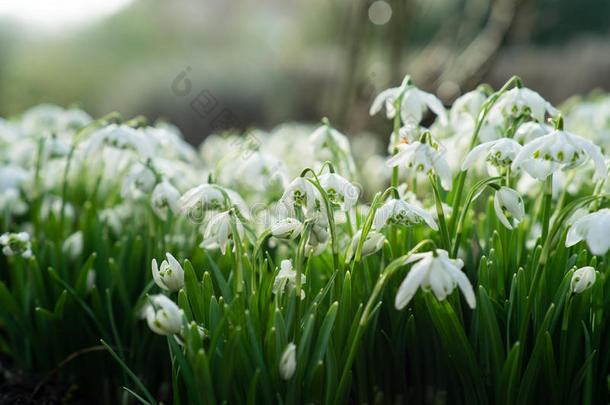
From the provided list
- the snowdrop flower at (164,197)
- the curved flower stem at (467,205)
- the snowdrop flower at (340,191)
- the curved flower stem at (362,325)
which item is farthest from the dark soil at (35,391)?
the curved flower stem at (467,205)

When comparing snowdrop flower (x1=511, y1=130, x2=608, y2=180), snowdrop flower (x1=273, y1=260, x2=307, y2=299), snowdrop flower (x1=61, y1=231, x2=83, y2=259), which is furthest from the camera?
snowdrop flower (x1=61, y1=231, x2=83, y2=259)

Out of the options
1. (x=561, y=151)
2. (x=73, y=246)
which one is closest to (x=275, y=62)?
(x=73, y=246)

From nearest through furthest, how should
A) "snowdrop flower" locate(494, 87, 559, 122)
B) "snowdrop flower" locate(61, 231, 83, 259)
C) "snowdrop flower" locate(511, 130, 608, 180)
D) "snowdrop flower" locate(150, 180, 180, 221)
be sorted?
"snowdrop flower" locate(511, 130, 608, 180) < "snowdrop flower" locate(494, 87, 559, 122) < "snowdrop flower" locate(150, 180, 180, 221) < "snowdrop flower" locate(61, 231, 83, 259)

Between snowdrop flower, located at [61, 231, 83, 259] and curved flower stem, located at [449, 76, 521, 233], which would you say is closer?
curved flower stem, located at [449, 76, 521, 233]

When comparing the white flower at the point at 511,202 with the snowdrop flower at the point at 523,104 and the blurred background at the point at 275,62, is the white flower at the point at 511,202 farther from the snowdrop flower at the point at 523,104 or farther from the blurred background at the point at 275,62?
the blurred background at the point at 275,62

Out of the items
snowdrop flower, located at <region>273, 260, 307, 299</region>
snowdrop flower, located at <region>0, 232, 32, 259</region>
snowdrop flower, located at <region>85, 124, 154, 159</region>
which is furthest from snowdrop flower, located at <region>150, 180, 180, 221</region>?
snowdrop flower, located at <region>273, 260, 307, 299</region>

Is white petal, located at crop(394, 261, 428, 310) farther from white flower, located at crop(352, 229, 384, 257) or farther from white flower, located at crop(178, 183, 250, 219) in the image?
white flower, located at crop(178, 183, 250, 219)

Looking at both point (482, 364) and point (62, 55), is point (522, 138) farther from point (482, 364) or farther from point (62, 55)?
point (62, 55)
